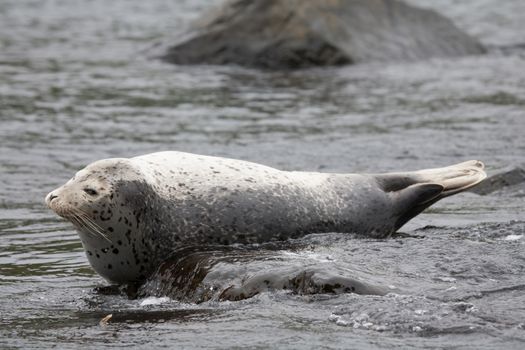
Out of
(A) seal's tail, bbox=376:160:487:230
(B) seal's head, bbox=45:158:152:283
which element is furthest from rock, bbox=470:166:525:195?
(B) seal's head, bbox=45:158:152:283

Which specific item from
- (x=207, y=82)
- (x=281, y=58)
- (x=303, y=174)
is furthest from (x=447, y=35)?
(x=303, y=174)

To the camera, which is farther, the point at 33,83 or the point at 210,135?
the point at 33,83

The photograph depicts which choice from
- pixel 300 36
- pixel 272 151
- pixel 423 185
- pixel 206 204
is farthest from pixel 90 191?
pixel 300 36

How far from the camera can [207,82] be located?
15.6 m

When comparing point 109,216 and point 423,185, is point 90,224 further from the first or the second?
point 423,185

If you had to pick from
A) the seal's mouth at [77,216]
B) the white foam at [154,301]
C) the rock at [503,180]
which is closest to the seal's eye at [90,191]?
the seal's mouth at [77,216]

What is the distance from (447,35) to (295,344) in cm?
1330

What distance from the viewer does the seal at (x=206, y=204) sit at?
277 inches

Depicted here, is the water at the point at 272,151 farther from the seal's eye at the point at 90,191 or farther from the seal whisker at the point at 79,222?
the seal's eye at the point at 90,191

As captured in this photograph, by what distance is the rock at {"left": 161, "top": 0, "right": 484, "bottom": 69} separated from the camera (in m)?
16.6

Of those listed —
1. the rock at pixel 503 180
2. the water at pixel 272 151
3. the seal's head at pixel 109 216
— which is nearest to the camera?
the water at pixel 272 151

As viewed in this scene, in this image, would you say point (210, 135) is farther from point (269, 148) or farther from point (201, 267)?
point (201, 267)

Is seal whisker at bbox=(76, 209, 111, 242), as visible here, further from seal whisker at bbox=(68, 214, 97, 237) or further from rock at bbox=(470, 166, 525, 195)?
rock at bbox=(470, 166, 525, 195)

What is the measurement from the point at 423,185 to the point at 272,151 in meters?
3.81
